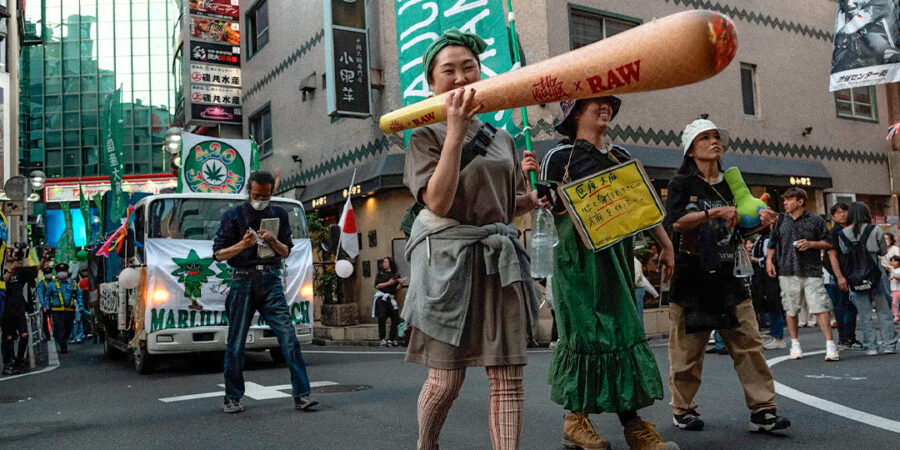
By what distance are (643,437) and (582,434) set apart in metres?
0.36

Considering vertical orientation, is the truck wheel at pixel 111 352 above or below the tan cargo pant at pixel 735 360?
below

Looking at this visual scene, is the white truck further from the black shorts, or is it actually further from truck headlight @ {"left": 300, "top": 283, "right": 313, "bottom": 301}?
the black shorts

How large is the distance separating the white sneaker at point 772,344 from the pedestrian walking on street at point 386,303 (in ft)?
22.4

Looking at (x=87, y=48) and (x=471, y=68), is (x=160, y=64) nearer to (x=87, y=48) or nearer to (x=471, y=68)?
(x=87, y=48)

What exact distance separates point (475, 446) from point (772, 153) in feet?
51.2

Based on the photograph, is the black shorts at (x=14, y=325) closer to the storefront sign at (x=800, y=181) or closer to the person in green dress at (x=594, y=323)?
the person in green dress at (x=594, y=323)

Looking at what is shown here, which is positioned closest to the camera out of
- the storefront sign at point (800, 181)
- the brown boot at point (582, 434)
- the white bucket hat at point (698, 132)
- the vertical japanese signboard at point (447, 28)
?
the brown boot at point (582, 434)

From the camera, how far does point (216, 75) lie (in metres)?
23.1

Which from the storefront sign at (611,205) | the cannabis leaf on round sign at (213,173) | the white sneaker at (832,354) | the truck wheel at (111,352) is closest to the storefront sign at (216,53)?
the cannabis leaf on round sign at (213,173)

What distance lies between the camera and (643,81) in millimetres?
2152

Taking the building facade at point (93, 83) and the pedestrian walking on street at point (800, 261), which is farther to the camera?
the building facade at point (93, 83)

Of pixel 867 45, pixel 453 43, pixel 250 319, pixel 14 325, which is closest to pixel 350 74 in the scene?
pixel 14 325

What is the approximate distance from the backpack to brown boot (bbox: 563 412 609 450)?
5911 mm

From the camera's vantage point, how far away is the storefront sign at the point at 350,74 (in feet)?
50.7
